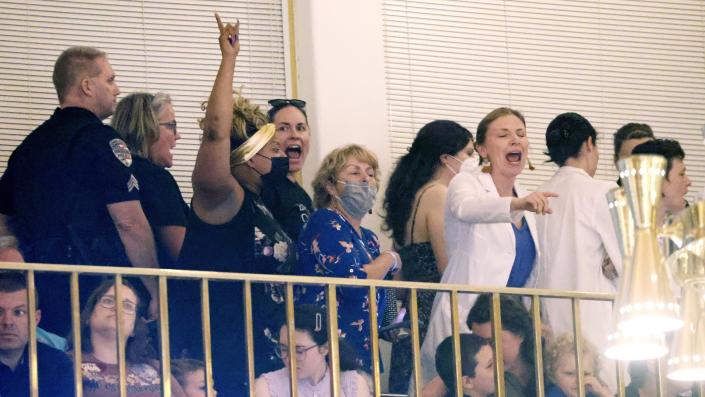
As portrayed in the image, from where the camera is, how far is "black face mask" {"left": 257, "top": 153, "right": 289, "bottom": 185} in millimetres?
6930

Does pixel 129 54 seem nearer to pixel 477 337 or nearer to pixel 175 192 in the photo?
pixel 175 192

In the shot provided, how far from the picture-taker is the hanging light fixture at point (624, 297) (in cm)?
308

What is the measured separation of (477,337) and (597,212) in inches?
39.3

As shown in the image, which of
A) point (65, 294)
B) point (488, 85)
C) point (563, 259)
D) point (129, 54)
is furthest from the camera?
point (488, 85)

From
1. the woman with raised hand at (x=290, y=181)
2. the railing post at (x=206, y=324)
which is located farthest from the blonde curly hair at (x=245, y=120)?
the railing post at (x=206, y=324)

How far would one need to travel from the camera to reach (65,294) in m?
5.86

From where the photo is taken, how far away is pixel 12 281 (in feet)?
18.7

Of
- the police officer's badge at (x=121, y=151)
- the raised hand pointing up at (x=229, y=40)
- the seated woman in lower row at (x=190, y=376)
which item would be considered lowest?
the seated woman in lower row at (x=190, y=376)

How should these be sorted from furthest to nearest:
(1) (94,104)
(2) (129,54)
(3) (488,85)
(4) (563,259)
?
(3) (488,85), (2) (129,54), (4) (563,259), (1) (94,104)

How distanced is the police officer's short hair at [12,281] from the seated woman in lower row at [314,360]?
949 millimetres

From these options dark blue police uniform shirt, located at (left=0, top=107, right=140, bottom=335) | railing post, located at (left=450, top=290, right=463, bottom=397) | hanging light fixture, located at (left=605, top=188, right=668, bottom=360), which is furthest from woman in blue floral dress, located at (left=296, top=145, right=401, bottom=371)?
hanging light fixture, located at (left=605, top=188, right=668, bottom=360)

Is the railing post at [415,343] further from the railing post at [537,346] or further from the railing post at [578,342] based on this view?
the railing post at [578,342]

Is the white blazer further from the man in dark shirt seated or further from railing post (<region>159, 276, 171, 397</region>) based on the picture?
the man in dark shirt seated

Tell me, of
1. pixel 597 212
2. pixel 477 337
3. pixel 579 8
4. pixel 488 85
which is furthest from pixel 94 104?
pixel 579 8
